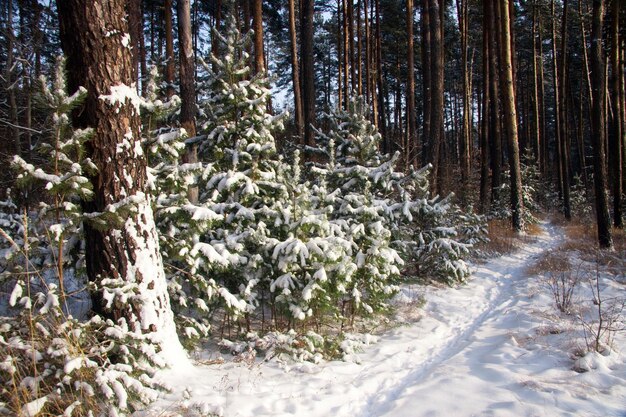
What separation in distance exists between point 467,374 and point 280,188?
10.2ft

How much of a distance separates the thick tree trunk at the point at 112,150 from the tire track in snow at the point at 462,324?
80.3 inches

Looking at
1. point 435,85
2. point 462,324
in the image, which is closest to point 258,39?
point 435,85

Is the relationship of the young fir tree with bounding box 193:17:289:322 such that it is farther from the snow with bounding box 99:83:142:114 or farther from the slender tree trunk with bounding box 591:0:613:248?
the slender tree trunk with bounding box 591:0:613:248

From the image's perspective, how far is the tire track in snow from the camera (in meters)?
3.66

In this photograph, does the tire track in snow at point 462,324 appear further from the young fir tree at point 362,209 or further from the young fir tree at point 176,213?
the young fir tree at point 176,213

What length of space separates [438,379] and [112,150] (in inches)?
148

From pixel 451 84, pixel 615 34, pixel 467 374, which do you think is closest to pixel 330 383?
pixel 467 374

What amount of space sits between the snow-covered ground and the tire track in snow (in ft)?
0.05

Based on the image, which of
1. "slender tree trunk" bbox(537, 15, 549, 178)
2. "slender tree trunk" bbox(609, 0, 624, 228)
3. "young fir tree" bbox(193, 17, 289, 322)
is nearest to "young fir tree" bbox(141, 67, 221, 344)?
"young fir tree" bbox(193, 17, 289, 322)

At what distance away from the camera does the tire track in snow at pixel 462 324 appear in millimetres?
3656

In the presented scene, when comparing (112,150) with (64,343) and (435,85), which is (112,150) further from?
(435,85)

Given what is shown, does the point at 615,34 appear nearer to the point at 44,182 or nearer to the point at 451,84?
the point at 44,182

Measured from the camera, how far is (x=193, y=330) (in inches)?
156

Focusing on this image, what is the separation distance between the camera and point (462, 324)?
5.74 metres
